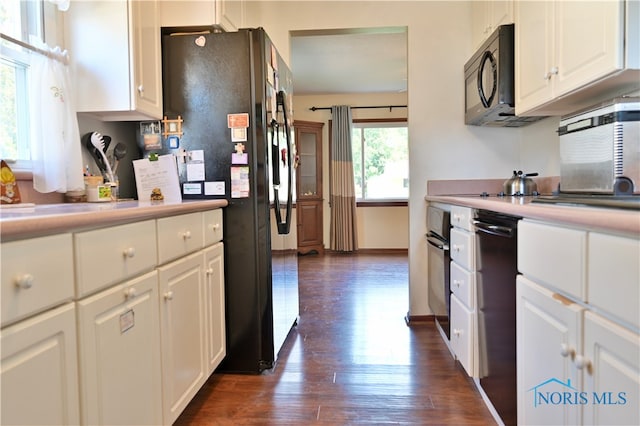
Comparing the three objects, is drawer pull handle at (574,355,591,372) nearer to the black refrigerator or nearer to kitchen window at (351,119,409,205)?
the black refrigerator

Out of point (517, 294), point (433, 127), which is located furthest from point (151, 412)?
point (433, 127)

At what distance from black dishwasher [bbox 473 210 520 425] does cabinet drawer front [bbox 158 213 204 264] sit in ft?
3.87

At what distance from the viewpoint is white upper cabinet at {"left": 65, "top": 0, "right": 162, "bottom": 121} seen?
1851 millimetres

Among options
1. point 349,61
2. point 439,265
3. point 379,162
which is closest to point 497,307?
point 439,265

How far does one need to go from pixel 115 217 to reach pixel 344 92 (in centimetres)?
549

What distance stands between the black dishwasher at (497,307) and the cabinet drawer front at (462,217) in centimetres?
8

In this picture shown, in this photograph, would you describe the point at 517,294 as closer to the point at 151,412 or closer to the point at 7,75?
the point at 151,412

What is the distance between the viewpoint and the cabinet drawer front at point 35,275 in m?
0.77

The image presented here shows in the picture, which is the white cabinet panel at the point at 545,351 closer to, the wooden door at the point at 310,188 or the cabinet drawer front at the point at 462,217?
the cabinet drawer front at the point at 462,217

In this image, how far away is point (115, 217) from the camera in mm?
1109

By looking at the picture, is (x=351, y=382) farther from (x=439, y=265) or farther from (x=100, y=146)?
(x=100, y=146)

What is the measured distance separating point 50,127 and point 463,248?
1851mm

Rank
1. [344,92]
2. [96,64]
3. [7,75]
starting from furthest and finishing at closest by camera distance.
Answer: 1. [344,92]
2. [96,64]
3. [7,75]

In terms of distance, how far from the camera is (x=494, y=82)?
2295 mm
